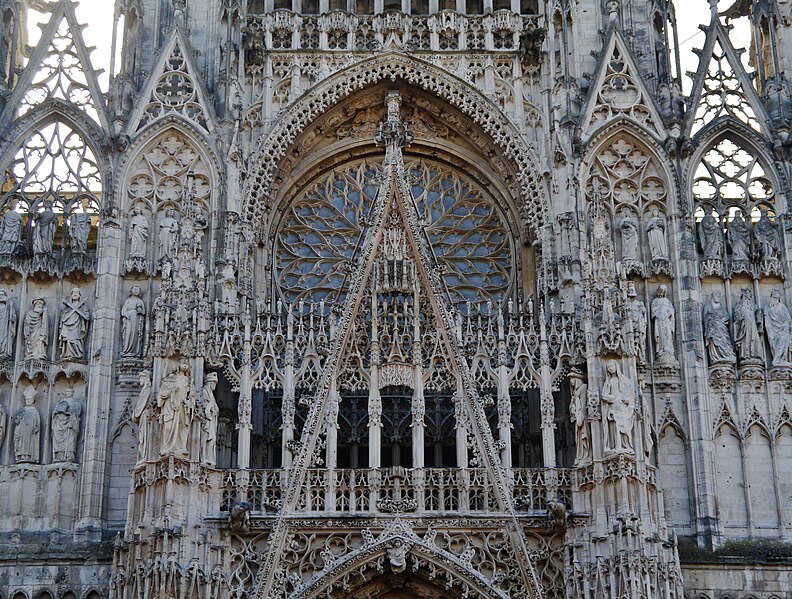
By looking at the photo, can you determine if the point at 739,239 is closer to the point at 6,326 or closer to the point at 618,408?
the point at 618,408

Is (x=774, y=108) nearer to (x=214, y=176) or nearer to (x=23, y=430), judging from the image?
(x=214, y=176)

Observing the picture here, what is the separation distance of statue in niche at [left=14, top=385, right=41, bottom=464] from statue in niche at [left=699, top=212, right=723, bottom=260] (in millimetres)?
10064

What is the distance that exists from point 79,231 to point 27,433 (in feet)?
10.5

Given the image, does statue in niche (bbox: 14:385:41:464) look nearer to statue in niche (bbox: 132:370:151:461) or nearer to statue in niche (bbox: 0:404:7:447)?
statue in niche (bbox: 0:404:7:447)

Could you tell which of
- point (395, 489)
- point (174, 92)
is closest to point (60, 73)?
point (174, 92)

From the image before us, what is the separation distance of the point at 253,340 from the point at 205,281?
3.98 feet

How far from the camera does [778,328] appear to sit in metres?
19.8

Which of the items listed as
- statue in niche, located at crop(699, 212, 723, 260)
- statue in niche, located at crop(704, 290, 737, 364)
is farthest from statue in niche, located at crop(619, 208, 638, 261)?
statue in niche, located at crop(704, 290, 737, 364)

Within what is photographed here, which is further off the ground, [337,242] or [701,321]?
[337,242]

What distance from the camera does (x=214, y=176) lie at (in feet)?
67.9

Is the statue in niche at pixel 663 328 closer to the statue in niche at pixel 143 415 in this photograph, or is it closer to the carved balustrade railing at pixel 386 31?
the carved balustrade railing at pixel 386 31

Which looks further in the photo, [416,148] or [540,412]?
[416,148]

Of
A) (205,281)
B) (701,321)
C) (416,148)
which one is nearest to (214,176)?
(205,281)

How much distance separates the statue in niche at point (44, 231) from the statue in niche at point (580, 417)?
795 centimetres
